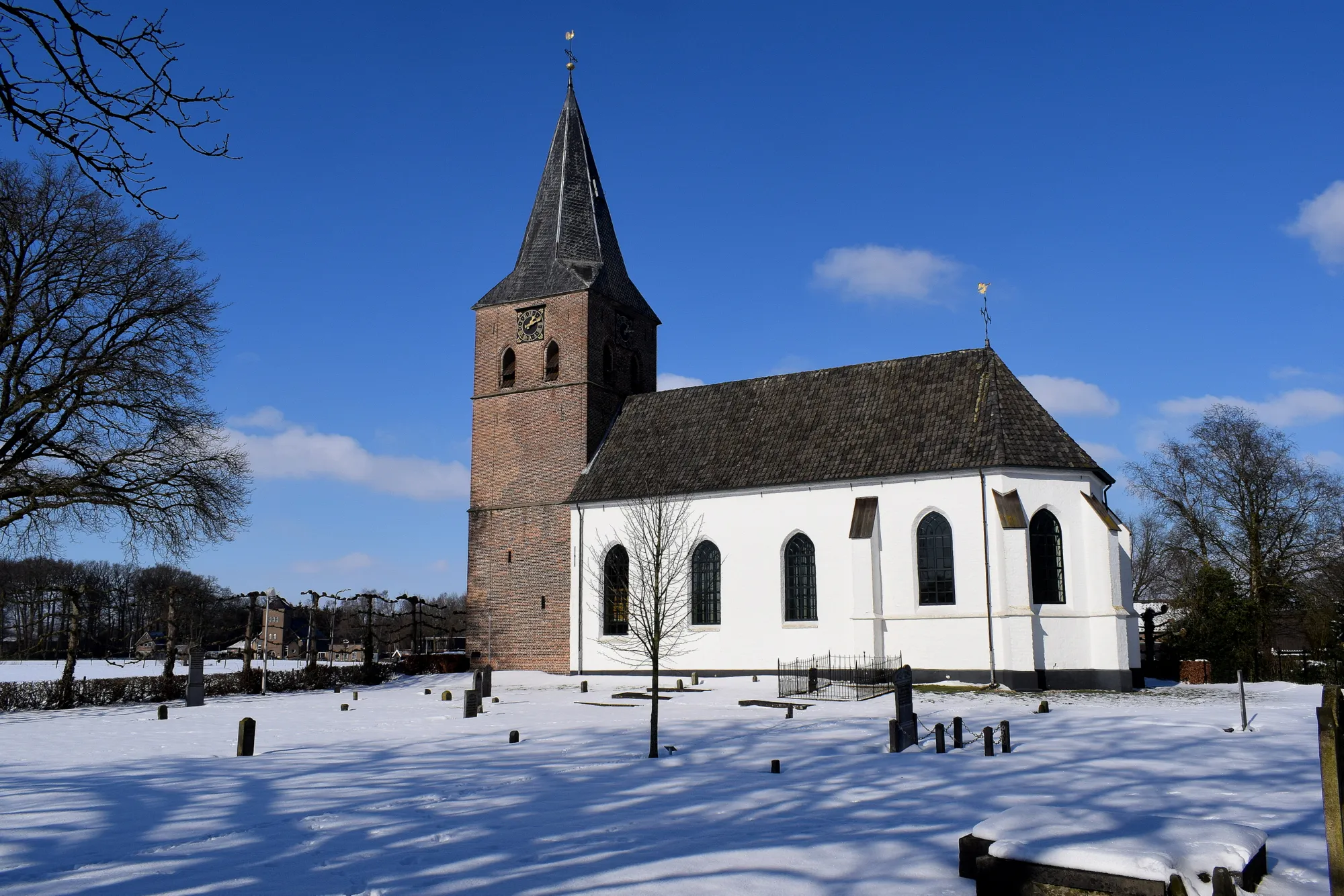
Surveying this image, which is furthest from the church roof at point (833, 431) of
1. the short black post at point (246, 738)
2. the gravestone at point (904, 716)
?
the short black post at point (246, 738)

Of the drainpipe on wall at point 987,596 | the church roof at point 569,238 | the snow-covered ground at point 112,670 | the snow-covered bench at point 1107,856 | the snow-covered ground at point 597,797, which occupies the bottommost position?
the snow-covered ground at point 112,670

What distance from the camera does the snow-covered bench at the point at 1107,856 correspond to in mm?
6883

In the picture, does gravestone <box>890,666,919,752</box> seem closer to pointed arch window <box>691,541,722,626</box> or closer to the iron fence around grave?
the iron fence around grave

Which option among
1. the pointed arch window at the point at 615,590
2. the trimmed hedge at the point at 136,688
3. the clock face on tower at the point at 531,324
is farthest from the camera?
the clock face on tower at the point at 531,324

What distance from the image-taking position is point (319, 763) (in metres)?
14.6

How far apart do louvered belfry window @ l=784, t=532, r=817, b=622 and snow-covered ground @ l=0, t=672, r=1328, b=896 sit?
8624 millimetres

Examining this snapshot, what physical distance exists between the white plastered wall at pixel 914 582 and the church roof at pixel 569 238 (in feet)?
35.8

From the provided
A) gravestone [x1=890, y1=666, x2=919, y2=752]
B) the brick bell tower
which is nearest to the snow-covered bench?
gravestone [x1=890, y1=666, x2=919, y2=752]

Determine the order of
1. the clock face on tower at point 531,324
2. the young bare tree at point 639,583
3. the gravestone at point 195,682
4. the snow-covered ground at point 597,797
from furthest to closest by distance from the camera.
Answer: the clock face on tower at point 531,324 < the young bare tree at point 639,583 < the gravestone at point 195,682 < the snow-covered ground at point 597,797

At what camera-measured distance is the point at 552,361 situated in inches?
1449

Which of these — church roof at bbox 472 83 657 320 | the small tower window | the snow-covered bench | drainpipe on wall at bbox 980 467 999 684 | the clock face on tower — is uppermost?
church roof at bbox 472 83 657 320

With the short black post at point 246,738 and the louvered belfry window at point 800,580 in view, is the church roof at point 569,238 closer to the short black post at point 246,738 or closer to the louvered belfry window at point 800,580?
the louvered belfry window at point 800,580

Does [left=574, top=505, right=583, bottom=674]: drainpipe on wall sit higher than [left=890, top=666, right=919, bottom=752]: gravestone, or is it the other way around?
[left=574, top=505, right=583, bottom=674]: drainpipe on wall

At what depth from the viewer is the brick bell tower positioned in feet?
114
